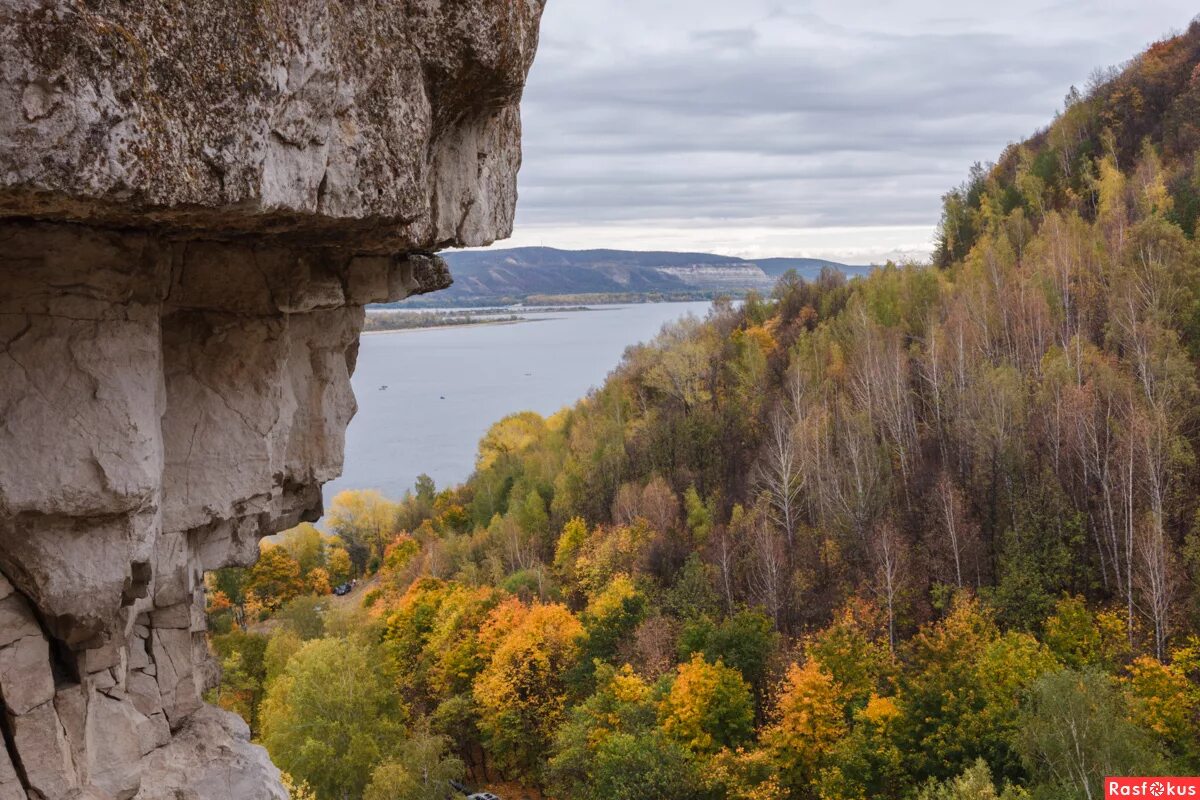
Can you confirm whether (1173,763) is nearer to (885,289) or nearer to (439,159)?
(439,159)

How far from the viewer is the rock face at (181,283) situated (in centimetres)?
460

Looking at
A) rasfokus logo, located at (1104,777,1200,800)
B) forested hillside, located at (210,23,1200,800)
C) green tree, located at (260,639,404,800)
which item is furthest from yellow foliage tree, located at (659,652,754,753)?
rasfokus logo, located at (1104,777,1200,800)

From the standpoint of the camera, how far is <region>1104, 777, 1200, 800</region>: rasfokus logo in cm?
1906

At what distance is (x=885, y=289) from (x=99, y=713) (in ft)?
173

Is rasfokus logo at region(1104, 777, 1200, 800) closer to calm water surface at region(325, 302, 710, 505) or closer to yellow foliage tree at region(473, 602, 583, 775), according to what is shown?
yellow foliage tree at region(473, 602, 583, 775)

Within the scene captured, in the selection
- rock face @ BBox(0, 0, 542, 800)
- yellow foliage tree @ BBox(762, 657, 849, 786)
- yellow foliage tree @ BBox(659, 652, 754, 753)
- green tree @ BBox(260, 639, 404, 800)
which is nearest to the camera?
rock face @ BBox(0, 0, 542, 800)

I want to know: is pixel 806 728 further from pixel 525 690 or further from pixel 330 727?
pixel 330 727

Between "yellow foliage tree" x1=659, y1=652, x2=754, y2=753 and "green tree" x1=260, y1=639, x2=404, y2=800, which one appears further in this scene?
"green tree" x1=260, y1=639, x2=404, y2=800

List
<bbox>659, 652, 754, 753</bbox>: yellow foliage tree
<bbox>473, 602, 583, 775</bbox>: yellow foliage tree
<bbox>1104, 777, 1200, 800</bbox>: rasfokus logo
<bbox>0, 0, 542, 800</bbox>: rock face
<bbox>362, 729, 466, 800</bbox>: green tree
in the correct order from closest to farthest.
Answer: <bbox>0, 0, 542, 800</bbox>: rock face < <bbox>1104, 777, 1200, 800</bbox>: rasfokus logo < <bbox>362, 729, 466, 800</bbox>: green tree < <bbox>659, 652, 754, 753</bbox>: yellow foliage tree < <bbox>473, 602, 583, 775</bbox>: yellow foliage tree

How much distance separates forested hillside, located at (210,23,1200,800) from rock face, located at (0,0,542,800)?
16.6 metres

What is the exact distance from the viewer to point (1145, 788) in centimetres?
1922

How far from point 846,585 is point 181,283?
1126 inches

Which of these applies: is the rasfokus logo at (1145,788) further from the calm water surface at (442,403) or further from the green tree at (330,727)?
the calm water surface at (442,403)

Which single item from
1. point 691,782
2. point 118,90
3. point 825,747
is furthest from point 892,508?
point 118,90
